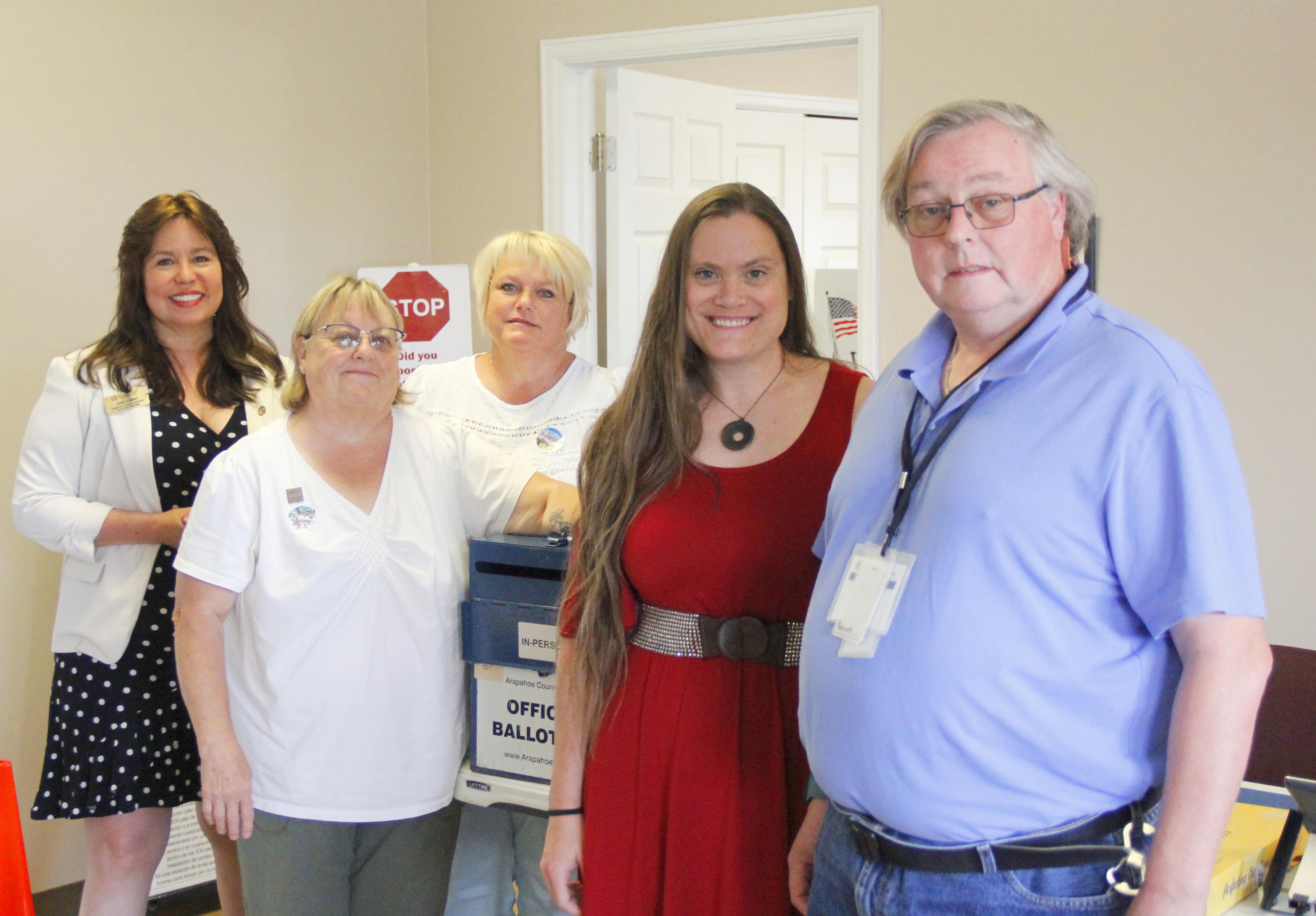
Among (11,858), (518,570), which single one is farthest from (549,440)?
(11,858)

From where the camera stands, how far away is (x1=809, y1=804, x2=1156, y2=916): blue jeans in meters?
1.04

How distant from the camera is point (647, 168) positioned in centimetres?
411

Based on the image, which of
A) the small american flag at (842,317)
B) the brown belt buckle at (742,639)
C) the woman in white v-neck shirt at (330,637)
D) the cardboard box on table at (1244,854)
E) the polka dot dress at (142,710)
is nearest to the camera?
the cardboard box on table at (1244,854)

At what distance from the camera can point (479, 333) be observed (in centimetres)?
395

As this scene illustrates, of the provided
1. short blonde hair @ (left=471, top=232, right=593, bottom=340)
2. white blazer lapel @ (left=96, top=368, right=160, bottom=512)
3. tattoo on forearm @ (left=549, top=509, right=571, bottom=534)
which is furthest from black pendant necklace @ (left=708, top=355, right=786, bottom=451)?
white blazer lapel @ (left=96, top=368, right=160, bottom=512)

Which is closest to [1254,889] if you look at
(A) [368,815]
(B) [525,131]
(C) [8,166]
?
(A) [368,815]

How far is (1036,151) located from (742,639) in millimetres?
700

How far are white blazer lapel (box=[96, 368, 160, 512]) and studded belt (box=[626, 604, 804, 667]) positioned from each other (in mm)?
1289

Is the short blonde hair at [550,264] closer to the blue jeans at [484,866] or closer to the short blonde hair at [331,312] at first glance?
the short blonde hair at [331,312]

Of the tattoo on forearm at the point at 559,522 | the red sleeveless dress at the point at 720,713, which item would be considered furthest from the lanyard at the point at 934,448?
the tattoo on forearm at the point at 559,522

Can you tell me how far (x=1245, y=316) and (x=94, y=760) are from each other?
303 centimetres

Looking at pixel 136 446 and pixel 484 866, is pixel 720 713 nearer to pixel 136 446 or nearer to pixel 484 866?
pixel 484 866

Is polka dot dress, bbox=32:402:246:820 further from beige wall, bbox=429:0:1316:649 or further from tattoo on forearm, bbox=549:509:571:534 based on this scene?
beige wall, bbox=429:0:1316:649

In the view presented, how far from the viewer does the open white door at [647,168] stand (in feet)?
13.1
